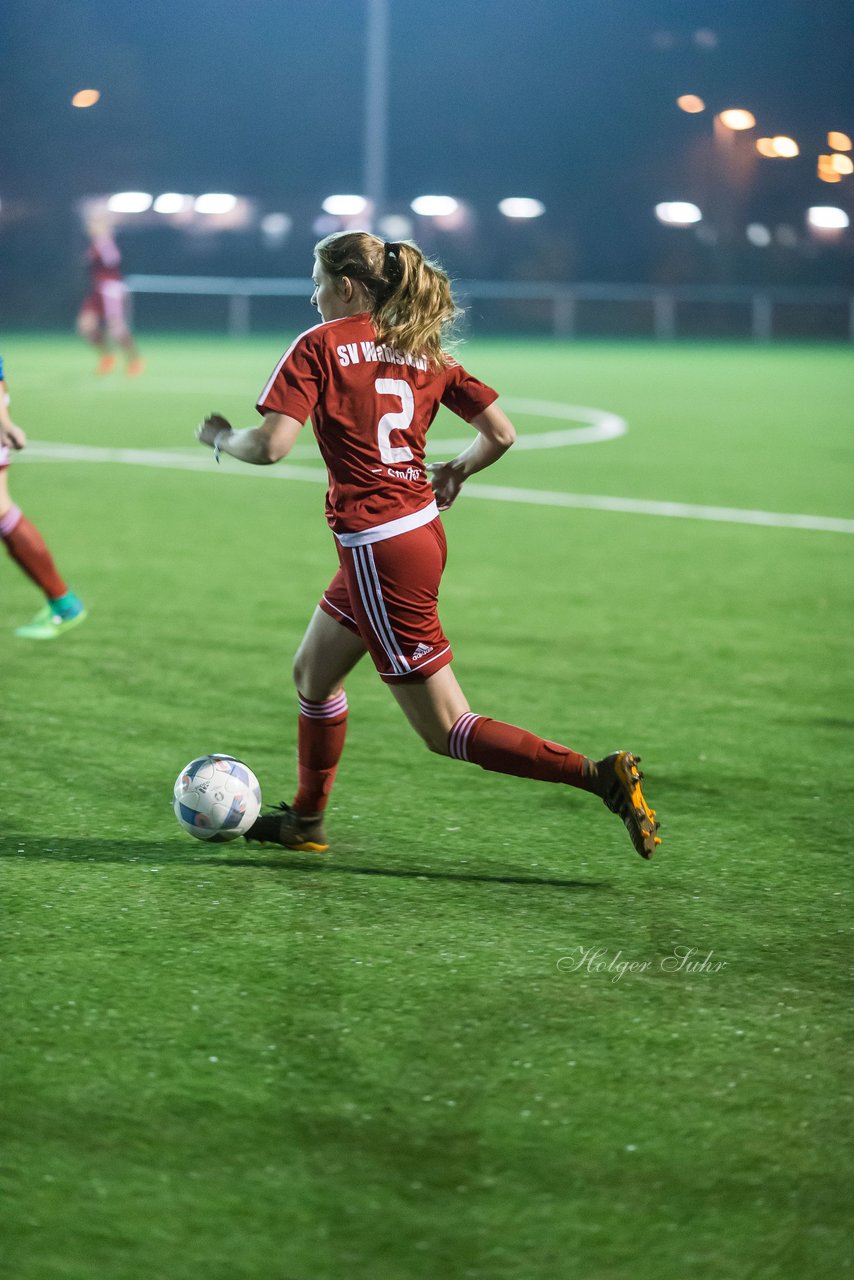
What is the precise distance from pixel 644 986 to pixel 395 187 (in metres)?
47.8

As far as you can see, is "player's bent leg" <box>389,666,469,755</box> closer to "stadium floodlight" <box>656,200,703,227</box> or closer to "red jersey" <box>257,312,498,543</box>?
"red jersey" <box>257,312,498,543</box>

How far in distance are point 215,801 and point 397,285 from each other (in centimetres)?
162

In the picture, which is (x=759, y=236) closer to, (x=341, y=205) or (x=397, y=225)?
(x=397, y=225)

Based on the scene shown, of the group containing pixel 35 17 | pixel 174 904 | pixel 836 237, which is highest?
pixel 35 17

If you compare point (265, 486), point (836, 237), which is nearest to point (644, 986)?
point (265, 486)

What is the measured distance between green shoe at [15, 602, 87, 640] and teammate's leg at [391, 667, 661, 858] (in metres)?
3.48

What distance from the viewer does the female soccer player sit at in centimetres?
427

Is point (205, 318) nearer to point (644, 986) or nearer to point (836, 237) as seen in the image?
point (836, 237)

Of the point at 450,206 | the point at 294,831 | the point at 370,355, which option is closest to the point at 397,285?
the point at 370,355

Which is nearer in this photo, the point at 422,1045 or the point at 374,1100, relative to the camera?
the point at 374,1100

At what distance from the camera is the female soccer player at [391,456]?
14.0 feet

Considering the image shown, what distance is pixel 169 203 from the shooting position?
4769 cm

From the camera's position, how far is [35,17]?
4638 cm

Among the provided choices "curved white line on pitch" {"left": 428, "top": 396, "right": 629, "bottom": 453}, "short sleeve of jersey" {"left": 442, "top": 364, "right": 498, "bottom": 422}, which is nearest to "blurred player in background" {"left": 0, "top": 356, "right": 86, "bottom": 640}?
"short sleeve of jersey" {"left": 442, "top": 364, "right": 498, "bottom": 422}
